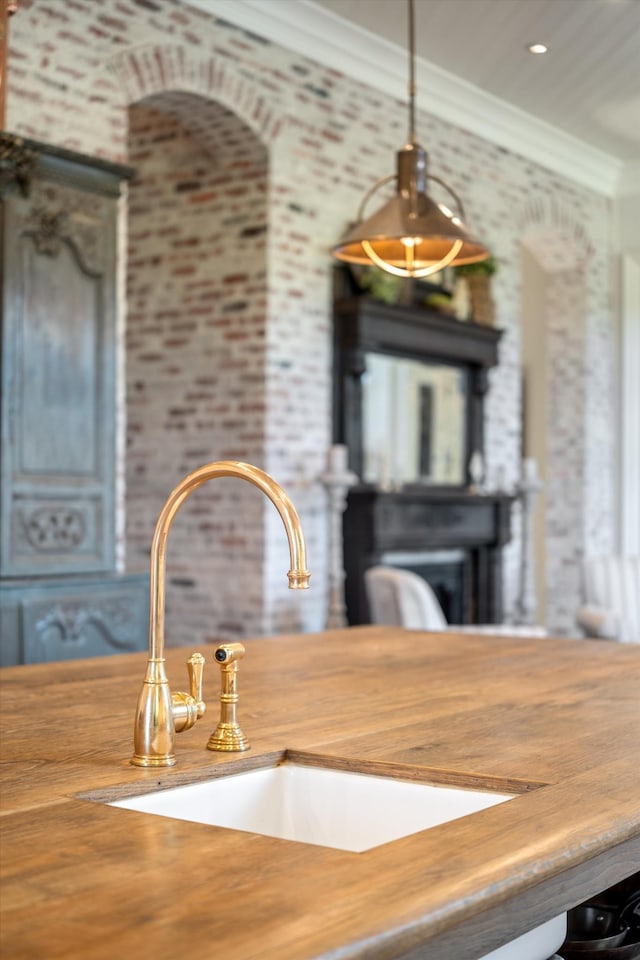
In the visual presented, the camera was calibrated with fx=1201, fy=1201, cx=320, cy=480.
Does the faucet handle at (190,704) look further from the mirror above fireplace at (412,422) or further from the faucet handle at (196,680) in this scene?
the mirror above fireplace at (412,422)

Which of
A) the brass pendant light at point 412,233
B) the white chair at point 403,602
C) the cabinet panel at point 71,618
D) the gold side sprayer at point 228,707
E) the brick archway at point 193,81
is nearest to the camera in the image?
the gold side sprayer at point 228,707

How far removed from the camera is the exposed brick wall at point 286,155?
15.0 ft

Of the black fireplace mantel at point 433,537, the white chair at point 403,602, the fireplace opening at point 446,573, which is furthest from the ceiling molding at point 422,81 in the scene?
the white chair at point 403,602

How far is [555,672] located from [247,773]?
1081 mm

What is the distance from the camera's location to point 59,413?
4102 millimetres

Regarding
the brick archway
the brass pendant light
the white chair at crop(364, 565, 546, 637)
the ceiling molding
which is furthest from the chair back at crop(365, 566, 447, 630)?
the ceiling molding

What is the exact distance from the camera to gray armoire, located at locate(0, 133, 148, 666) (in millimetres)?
3920

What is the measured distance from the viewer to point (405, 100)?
21.2 feet

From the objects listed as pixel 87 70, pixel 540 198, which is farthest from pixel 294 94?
pixel 540 198

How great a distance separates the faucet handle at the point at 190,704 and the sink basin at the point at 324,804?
8cm

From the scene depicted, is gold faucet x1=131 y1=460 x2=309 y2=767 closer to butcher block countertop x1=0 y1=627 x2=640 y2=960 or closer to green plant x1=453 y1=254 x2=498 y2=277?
butcher block countertop x1=0 y1=627 x2=640 y2=960

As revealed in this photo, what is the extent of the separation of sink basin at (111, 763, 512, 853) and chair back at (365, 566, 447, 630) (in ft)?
8.89

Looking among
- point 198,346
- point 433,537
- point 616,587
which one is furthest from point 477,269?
point 616,587

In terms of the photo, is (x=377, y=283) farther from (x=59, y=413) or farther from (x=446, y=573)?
(x=59, y=413)
